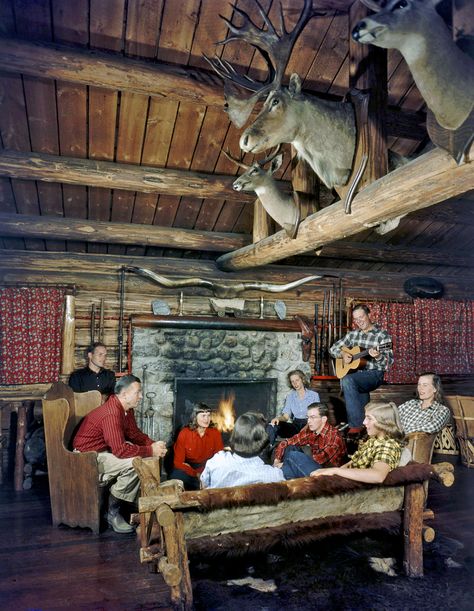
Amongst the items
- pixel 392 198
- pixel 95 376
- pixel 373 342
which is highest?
pixel 392 198

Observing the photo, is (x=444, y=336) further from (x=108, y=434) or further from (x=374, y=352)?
(x=108, y=434)

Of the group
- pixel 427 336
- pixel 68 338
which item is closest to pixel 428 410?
pixel 427 336

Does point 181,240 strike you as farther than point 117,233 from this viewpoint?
Yes

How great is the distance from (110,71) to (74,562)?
3767 millimetres

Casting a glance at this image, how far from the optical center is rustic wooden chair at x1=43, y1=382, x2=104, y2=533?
3781mm

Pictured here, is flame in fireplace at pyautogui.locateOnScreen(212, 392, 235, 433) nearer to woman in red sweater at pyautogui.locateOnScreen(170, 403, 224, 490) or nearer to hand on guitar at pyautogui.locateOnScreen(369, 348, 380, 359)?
woman in red sweater at pyautogui.locateOnScreen(170, 403, 224, 490)

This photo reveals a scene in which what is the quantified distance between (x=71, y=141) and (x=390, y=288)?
17.3 feet

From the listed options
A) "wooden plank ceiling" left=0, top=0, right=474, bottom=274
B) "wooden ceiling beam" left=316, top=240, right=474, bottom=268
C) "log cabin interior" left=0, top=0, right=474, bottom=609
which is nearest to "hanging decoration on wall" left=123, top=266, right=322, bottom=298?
"log cabin interior" left=0, top=0, right=474, bottom=609

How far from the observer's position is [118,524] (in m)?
3.86

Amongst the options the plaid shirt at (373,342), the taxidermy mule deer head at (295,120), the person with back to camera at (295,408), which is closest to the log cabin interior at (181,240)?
the taxidermy mule deer head at (295,120)

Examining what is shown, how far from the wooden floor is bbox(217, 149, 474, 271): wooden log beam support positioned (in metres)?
2.58

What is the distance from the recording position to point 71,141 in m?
4.51

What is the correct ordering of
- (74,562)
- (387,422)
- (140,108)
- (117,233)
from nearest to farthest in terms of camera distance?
(387,422) < (74,562) < (140,108) < (117,233)

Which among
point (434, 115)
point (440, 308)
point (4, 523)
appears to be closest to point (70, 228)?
point (4, 523)
